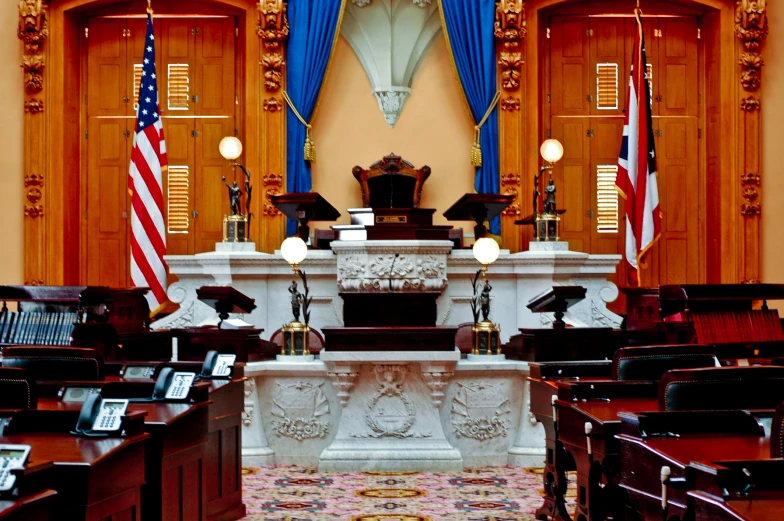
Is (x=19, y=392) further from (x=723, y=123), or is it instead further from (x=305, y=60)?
(x=723, y=123)

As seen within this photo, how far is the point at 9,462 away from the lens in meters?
2.77

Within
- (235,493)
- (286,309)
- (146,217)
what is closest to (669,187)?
(286,309)

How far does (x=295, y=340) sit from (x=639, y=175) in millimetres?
4900

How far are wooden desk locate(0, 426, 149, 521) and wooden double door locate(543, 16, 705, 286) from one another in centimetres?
1037

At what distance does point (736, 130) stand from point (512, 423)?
6.42 meters

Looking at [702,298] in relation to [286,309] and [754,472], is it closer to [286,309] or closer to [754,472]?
[286,309]

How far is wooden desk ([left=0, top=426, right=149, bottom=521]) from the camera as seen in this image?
3.17 meters

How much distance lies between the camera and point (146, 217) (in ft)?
37.6

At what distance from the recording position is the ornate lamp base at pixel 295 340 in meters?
8.57

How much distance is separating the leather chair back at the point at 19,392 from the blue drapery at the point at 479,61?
904cm

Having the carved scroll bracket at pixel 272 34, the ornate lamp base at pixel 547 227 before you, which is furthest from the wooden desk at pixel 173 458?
the carved scroll bracket at pixel 272 34

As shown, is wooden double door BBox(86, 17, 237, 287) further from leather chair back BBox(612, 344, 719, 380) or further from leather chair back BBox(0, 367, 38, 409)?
leather chair back BBox(0, 367, 38, 409)

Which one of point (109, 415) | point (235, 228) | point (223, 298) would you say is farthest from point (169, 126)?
point (109, 415)

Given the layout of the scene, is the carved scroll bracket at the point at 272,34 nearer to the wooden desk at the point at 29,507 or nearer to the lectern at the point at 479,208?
the lectern at the point at 479,208
